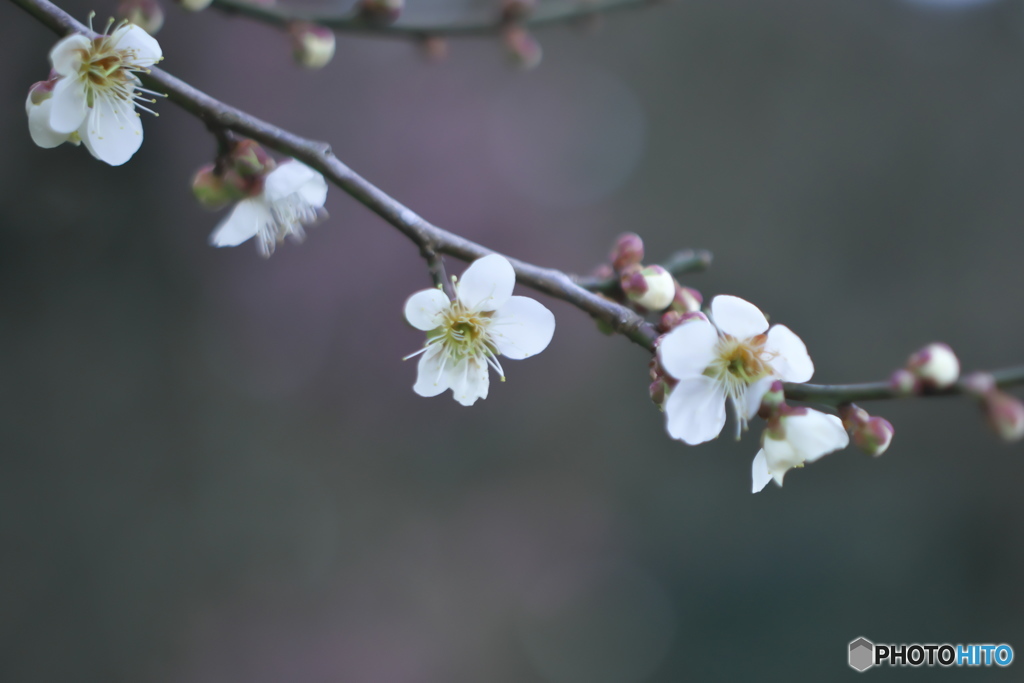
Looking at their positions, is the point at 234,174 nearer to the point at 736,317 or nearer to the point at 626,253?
the point at 626,253

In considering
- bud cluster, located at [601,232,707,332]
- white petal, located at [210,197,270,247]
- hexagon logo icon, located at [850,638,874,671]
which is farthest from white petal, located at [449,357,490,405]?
hexagon logo icon, located at [850,638,874,671]

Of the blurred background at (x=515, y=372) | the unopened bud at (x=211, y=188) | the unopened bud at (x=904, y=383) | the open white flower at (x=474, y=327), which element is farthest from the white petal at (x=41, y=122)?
the blurred background at (x=515, y=372)

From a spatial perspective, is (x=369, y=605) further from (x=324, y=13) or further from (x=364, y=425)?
(x=324, y=13)

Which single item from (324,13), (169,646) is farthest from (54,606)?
(324,13)

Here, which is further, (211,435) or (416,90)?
(416,90)

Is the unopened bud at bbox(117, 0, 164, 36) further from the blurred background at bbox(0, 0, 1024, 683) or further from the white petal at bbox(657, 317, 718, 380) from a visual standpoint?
the blurred background at bbox(0, 0, 1024, 683)

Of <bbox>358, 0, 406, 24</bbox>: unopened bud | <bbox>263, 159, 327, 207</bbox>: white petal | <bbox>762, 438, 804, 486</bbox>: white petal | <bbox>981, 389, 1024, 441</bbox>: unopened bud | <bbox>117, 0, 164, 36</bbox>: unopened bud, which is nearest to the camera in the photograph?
<bbox>981, 389, 1024, 441</bbox>: unopened bud
